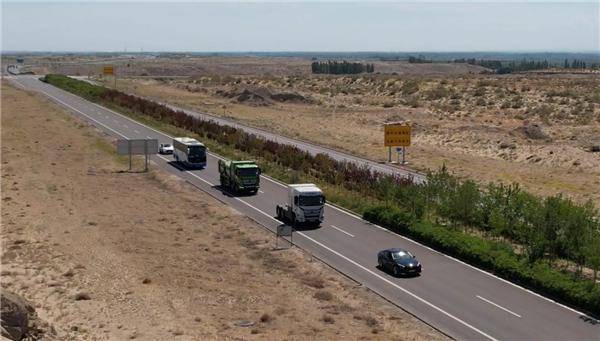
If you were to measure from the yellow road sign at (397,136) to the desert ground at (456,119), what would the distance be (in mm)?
2822

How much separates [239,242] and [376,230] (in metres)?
9.49

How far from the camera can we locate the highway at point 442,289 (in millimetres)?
29953

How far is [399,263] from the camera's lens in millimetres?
36938

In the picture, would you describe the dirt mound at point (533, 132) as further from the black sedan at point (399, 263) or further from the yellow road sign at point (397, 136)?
the black sedan at point (399, 263)

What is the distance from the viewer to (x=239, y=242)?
145 feet

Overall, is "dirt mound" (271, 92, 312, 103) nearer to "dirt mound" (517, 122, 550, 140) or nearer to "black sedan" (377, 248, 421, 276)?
"dirt mound" (517, 122, 550, 140)

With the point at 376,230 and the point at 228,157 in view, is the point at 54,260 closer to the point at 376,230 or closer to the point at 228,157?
the point at 376,230

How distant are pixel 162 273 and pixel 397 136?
42252mm

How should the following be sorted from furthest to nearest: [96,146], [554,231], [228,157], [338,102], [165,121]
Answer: [338,102], [165,121], [96,146], [228,157], [554,231]

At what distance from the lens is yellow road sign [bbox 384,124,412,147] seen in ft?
244

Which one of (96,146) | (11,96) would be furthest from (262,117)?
(11,96)

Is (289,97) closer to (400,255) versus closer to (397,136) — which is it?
(397,136)

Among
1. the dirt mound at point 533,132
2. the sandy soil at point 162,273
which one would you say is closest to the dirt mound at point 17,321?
the sandy soil at point 162,273

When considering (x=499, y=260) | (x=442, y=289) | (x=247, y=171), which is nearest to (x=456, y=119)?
(x=247, y=171)
